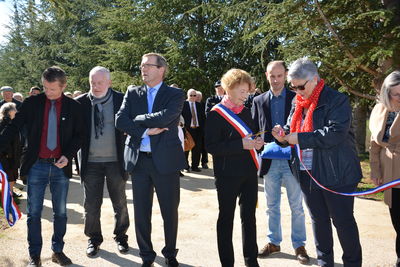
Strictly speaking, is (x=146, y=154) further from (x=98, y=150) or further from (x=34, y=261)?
(x=34, y=261)

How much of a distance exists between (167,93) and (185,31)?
1664 centimetres

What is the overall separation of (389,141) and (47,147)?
3.42 metres

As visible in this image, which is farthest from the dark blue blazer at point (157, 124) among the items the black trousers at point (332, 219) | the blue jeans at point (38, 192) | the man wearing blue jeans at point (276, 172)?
the black trousers at point (332, 219)

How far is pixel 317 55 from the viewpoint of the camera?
881 centimetres

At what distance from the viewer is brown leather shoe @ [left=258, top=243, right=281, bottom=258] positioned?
436 centimetres

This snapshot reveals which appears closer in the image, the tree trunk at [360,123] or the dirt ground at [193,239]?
the dirt ground at [193,239]

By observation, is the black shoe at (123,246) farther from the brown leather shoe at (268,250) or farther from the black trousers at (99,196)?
the brown leather shoe at (268,250)

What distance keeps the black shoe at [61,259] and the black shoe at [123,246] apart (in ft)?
1.85

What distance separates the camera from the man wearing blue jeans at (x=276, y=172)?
14.4ft

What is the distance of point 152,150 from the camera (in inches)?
154

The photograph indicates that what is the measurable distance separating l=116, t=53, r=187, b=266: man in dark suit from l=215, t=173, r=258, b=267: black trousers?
549 millimetres

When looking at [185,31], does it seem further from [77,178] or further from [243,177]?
[243,177]

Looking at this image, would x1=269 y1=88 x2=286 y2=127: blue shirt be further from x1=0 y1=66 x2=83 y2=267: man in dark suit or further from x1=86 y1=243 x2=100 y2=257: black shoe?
x1=86 y1=243 x2=100 y2=257: black shoe

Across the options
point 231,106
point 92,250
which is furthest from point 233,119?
point 92,250
